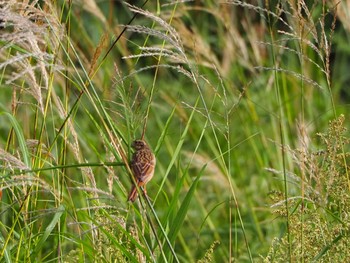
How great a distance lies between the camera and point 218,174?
16.3ft

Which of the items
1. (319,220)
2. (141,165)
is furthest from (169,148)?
(319,220)

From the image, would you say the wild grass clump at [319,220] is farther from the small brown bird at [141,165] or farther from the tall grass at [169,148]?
the small brown bird at [141,165]

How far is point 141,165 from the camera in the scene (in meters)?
3.41

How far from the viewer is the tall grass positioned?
122 inches

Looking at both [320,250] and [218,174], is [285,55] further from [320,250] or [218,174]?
[320,250]

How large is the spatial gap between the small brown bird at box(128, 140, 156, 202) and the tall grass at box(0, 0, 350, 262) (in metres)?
0.04

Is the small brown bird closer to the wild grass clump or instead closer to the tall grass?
the tall grass

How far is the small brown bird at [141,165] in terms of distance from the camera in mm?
3383

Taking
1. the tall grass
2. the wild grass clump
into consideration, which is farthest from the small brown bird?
the wild grass clump

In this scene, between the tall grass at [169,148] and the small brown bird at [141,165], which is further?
the small brown bird at [141,165]

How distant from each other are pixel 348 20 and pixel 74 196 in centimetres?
208

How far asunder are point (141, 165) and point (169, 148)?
218cm

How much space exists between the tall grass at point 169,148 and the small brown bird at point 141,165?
0.04 meters

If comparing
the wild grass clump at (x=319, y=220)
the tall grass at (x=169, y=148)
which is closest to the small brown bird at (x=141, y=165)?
the tall grass at (x=169, y=148)
